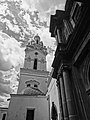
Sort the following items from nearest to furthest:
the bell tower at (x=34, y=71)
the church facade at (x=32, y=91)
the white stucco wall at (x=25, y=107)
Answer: the white stucco wall at (x=25, y=107) → the church facade at (x=32, y=91) → the bell tower at (x=34, y=71)

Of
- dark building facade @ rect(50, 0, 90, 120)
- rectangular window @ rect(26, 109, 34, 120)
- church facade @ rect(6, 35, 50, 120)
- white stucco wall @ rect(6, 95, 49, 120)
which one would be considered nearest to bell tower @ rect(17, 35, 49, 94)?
church facade @ rect(6, 35, 50, 120)

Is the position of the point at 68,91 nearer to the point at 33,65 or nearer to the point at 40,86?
the point at 40,86

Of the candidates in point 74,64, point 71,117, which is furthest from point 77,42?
point 71,117

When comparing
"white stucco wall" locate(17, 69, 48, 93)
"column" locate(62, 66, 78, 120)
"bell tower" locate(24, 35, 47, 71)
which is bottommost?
"column" locate(62, 66, 78, 120)

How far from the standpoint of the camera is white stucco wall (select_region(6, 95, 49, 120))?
12.4 meters

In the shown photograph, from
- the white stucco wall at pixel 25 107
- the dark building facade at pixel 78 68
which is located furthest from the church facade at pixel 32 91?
the dark building facade at pixel 78 68

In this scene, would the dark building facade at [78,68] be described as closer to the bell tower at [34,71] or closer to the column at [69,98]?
the column at [69,98]

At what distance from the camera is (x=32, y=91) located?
17922mm

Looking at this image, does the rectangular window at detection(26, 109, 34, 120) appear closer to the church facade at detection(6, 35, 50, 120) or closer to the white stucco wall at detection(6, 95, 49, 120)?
the church facade at detection(6, 35, 50, 120)

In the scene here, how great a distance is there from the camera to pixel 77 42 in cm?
479

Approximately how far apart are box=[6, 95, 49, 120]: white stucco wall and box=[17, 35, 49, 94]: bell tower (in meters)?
4.22

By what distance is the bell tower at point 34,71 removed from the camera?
1947cm

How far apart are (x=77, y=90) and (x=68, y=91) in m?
0.45

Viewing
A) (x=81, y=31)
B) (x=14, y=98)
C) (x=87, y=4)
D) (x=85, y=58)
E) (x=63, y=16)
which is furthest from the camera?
(x=14, y=98)
